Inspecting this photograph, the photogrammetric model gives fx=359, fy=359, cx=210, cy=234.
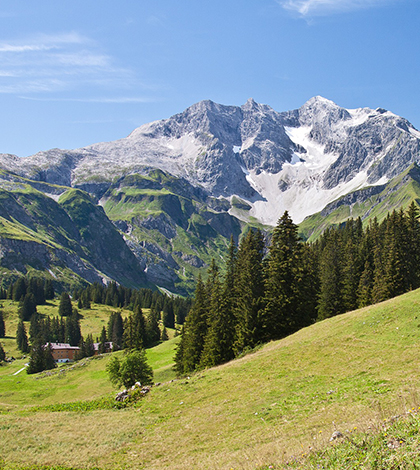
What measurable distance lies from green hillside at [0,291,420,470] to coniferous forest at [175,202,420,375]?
12048mm

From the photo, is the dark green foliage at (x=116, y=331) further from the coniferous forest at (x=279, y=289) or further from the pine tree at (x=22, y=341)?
the coniferous forest at (x=279, y=289)

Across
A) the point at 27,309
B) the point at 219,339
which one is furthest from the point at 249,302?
the point at 27,309

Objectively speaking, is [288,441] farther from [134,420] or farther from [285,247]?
[285,247]

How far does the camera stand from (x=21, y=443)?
76.2 feet

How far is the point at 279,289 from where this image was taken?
49719mm

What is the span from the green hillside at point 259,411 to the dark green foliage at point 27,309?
153932 mm

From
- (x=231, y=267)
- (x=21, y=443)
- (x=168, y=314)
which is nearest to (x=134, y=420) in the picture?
(x=21, y=443)

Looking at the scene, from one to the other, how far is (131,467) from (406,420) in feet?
46.4

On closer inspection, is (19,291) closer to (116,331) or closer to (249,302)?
(116,331)

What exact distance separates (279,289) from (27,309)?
154682 millimetres

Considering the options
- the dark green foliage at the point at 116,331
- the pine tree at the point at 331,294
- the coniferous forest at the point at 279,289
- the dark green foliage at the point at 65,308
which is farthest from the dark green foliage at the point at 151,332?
the pine tree at the point at 331,294

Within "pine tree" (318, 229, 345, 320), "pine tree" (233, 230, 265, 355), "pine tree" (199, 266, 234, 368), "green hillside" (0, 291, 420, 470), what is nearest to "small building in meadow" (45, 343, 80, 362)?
"pine tree" (199, 266, 234, 368)

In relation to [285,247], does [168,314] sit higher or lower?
lower

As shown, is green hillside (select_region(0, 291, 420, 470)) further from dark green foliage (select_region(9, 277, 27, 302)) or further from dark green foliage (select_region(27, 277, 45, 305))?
dark green foliage (select_region(9, 277, 27, 302))
